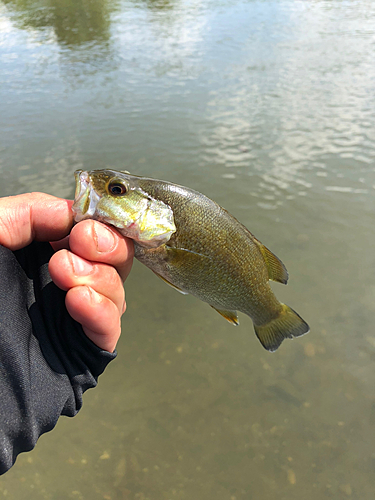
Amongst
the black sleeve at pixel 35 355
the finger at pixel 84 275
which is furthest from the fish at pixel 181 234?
the black sleeve at pixel 35 355

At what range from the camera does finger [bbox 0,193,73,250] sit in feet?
6.28

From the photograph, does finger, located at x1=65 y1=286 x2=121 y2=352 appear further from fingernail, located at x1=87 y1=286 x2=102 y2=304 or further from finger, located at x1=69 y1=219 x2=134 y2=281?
finger, located at x1=69 y1=219 x2=134 y2=281

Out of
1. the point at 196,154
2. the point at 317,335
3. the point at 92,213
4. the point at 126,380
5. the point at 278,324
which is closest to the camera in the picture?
the point at 92,213

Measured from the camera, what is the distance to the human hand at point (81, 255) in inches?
70.4

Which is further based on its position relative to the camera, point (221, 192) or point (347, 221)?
point (221, 192)

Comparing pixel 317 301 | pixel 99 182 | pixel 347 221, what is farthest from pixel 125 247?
pixel 347 221

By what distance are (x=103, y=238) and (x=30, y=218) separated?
19.4 inches

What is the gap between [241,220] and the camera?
20.0 feet

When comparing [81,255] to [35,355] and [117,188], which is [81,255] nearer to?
[117,188]

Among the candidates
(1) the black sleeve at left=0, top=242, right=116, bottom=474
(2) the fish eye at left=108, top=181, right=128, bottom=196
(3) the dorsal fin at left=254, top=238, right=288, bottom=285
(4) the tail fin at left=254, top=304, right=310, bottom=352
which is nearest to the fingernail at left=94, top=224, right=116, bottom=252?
(2) the fish eye at left=108, top=181, right=128, bottom=196

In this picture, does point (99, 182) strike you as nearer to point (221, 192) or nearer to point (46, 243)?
point (46, 243)

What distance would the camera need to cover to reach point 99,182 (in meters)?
1.92

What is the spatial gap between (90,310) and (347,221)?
5.23 metres

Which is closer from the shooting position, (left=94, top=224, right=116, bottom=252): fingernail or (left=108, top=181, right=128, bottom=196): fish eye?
(left=94, top=224, right=116, bottom=252): fingernail
